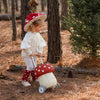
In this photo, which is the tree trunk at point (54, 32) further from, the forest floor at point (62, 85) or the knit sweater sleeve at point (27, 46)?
the knit sweater sleeve at point (27, 46)

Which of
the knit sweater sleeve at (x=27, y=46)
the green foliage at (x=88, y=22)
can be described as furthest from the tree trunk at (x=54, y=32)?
the knit sweater sleeve at (x=27, y=46)

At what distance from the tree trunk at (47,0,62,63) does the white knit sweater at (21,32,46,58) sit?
95.6 inches

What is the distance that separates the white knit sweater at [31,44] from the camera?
4609mm

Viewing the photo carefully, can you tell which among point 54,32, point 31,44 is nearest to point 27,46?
point 31,44

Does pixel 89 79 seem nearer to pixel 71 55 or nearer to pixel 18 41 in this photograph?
pixel 71 55

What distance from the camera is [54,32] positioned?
7.18m

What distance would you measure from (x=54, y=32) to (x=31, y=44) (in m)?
2.64

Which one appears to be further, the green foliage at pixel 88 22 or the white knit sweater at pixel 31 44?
the green foliage at pixel 88 22

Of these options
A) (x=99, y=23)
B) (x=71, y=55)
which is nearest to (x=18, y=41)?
(x=71, y=55)

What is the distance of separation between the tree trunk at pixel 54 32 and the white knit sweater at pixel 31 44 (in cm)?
243

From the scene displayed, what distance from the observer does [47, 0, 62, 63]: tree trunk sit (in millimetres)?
7098

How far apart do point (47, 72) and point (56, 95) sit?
1.96 ft

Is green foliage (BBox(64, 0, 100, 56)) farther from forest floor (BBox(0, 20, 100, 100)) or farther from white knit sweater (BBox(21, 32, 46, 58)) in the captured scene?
white knit sweater (BBox(21, 32, 46, 58))

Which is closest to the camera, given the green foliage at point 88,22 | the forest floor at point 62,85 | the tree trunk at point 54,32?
the forest floor at point 62,85
